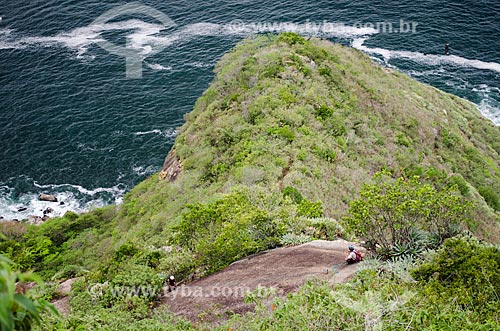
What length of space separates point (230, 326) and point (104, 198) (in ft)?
118

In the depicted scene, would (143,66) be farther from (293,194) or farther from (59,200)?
(293,194)

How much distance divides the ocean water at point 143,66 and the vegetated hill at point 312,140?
10571 mm

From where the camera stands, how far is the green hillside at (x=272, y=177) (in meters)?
21.6

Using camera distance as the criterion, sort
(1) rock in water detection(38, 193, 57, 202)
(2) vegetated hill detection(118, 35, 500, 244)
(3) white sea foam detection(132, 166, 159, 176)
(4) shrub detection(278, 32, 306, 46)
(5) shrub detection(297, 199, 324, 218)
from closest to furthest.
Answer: (5) shrub detection(297, 199, 324, 218) → (2) vegetated hill detection(118, 35, 500, 244) → (1) rock in water detection(38, 193, 57, 202) → (3) white sea foam detection(132, 166, 159, 176) → (4) shrub detection(278, 32, 306, 46)

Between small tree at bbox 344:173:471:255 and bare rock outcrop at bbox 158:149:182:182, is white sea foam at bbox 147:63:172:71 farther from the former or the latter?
small tree at bbox 344:173:471:255

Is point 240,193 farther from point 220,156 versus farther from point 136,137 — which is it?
point 136,137

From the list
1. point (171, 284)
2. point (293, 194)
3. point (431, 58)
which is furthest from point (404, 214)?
point (431, 58)

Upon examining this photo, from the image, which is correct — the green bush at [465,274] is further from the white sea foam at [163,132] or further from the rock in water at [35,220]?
the white sea foam at [163,132]

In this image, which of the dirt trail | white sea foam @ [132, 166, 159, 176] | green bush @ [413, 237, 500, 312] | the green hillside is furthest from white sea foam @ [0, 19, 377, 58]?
green bush @ [413, 237, 500, 312]

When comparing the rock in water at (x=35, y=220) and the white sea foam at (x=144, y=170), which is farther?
the white sea foam at (x=144, y=170)

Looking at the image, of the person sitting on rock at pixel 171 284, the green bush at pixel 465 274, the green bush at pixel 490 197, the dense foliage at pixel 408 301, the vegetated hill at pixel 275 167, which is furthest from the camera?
the green bush at pixel 490 197

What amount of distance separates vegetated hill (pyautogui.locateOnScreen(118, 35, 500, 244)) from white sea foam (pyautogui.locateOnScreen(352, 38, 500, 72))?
15.6 metres

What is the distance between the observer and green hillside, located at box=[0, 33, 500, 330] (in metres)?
21.6

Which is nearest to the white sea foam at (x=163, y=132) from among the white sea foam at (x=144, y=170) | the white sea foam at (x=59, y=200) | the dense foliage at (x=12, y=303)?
the white sea foam at (x=144, y=170)
